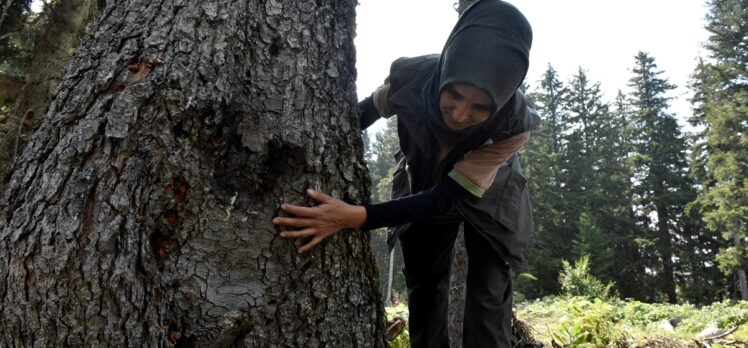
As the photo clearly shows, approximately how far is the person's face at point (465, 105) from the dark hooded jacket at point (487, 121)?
0.04 m

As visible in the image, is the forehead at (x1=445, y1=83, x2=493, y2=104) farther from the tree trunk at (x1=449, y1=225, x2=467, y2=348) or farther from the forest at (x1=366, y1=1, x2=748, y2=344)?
the forest at (x1=366, y1=1, x2=748, y2=344)

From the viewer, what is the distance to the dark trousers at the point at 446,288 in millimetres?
2523

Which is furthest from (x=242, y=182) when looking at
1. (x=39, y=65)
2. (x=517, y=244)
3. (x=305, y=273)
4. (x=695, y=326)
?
(x=695, y=326)

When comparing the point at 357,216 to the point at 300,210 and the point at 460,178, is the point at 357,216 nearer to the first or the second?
the point at 300,210

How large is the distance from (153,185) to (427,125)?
4.30ft

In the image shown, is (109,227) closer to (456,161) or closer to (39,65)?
(456,161)

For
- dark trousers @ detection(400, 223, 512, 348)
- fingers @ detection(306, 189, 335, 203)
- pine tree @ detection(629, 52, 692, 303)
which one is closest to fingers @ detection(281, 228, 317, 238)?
fingers @ detection(306, 189, 335, 203)

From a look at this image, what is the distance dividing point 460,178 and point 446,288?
34.4 inches

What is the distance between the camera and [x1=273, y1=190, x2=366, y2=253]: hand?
1633 millimetres

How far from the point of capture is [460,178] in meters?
2.16

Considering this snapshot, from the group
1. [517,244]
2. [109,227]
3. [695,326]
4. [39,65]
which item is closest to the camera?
[109,227]

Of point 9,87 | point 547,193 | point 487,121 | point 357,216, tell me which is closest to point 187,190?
point 357,216

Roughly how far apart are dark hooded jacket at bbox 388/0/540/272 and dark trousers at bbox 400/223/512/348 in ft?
0.43

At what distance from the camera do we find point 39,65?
602 centimetres
